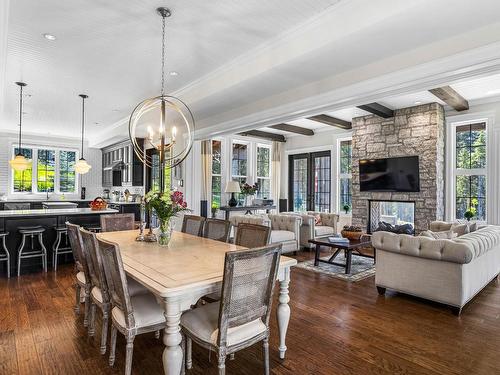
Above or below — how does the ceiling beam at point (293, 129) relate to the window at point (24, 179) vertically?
Result: above

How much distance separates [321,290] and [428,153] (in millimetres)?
3950

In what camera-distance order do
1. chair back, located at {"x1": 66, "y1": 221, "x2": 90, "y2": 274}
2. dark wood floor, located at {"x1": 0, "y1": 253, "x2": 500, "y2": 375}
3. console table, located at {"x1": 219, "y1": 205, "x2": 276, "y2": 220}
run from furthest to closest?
1. console table, located at {"x1": 219, "y1": 205, "x2": 276, "y2": 220}
2. chair back, located at {"x1": 66, "y1": 221, "x2": 90, "y2": 274}
3. dark wood floor, located at {"x1": 0, "y1": 253, "x2": 500, "y2": 375}

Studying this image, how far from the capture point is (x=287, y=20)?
3002mm

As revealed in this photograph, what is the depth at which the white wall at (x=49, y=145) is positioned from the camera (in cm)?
864

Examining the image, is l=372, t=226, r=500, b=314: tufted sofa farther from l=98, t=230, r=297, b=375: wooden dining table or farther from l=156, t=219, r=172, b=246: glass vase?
l=156, t=219, r=172, b=246: glass vase

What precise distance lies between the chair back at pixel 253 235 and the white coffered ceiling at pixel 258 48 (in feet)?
5.86

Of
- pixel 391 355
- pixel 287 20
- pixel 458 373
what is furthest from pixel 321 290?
pixel 287 20

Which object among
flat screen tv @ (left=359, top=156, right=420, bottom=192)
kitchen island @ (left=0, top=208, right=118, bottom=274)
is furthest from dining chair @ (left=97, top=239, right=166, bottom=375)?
flat screen tv @ (left=359, top=156, right=420, bottom=192)

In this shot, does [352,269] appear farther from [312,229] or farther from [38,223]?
[38,223]

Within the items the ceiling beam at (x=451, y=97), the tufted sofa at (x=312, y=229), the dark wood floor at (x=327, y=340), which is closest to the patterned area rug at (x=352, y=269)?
the dark wood floor at (x=327, y=340)

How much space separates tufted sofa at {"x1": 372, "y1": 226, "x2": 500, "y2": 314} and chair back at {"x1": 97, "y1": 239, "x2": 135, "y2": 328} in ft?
9.81

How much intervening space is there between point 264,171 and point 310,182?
149 cm

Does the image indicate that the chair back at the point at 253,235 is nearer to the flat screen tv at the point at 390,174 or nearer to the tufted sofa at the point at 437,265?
the tufted sofa at the point at 437,265

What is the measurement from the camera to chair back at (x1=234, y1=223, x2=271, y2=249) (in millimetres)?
2848
